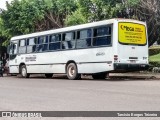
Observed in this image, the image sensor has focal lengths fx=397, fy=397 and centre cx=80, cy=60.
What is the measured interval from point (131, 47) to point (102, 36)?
5.06 feet

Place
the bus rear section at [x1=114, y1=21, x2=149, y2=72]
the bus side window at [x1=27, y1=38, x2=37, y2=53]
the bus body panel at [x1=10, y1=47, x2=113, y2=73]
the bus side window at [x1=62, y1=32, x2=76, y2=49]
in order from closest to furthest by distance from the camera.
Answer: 1. the bus rear section at [x1=114, y1=21, x2=149, y2=72]
2. the bus body panel at [x1=10, y1=47, x2=113, y2=73]
3. the bus side window at [x1=62, y1=32, x2=76, y2=49]
4. the bus side window at [x1=27, y1=38, x2=37, y2=53]

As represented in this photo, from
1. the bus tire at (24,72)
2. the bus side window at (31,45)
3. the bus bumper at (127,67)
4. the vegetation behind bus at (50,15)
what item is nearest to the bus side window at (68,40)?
the bus side window at (31,45)

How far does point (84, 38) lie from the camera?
21.1 meters

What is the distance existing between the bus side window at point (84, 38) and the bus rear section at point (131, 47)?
1.99 meters

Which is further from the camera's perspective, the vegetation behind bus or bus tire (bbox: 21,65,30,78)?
the vegetation behind bus

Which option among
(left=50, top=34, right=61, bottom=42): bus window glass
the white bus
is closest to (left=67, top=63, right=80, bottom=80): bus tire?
the white bus

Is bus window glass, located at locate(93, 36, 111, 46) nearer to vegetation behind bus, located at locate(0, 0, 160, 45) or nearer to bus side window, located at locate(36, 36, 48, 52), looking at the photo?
bus side window, located at locate(36, 36, 48, 52)

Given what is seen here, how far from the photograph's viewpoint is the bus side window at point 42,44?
24.5 m

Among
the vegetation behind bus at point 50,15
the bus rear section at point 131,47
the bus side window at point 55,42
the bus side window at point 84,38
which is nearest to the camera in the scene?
the bus rear section at point 131,47

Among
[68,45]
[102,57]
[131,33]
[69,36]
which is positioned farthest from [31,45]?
[131,33]

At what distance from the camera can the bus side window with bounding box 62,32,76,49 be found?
72.0 feet

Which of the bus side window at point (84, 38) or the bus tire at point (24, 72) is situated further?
the bus tire at point (24, 72)

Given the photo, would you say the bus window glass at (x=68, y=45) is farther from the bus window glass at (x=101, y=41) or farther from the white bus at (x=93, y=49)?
the bus window glass at (x=101, y=41)

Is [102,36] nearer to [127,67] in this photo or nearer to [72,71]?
[127,67]
